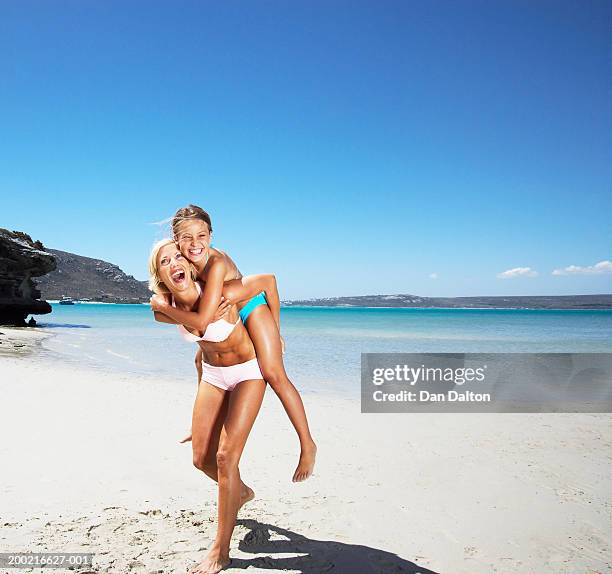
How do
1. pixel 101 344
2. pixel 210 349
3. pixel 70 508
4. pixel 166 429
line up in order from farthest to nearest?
pixel 101 344
pixel 166 429
pixel 70 508
pixel 210 349

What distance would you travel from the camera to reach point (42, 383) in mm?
11281

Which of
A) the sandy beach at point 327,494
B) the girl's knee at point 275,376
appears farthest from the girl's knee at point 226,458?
the sandy beach at point 327,494

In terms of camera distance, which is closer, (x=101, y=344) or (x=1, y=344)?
(x=1, y=344)

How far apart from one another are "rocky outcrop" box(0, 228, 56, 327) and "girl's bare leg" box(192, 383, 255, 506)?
35001 mm

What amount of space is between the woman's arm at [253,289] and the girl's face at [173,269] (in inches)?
9.4

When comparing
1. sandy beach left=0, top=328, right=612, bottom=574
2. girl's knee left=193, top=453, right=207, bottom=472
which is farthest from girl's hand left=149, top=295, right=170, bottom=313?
sandy beach left=0, top=328, right=612, bottom=574

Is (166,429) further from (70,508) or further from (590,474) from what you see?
(590,474)

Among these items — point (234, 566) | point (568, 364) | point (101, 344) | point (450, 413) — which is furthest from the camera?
point (101, 344)

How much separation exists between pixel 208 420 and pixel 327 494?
224 cm

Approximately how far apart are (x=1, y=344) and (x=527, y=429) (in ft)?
61.3

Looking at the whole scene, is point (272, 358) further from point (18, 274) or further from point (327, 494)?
point (18, 274)

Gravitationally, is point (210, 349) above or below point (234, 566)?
above

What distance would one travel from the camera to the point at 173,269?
3.09m

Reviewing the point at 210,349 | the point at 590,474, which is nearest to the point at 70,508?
the point at 210,349
